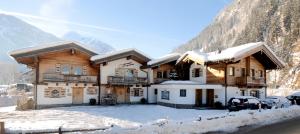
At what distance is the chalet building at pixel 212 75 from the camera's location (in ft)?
116

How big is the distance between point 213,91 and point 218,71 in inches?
94.7

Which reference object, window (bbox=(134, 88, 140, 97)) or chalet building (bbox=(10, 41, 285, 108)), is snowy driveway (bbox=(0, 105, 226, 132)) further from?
window (bbox=(134, 88, 140, 97))

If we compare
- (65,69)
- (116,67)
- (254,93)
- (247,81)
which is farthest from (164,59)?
(65,69)

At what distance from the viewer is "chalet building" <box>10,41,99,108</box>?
33844 mm

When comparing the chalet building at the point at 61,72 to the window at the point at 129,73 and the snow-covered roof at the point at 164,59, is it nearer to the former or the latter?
the window at the point at 129,73

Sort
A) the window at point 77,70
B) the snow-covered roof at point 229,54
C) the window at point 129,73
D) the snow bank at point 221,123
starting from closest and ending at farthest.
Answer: the snow bank at point 221,123, the snow-covered roof at point 229,54, the window at point 77,70, the window at point 129,73

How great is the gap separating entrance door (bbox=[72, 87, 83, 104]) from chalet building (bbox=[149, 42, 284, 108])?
9.12 meters

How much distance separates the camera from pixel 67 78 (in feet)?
116

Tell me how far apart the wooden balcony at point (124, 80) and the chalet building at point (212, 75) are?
181 centimetres

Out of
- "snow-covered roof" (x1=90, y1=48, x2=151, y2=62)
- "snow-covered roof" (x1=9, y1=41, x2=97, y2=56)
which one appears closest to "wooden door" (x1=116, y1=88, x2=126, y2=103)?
"snow-covered roof" (x1=90, y1=48, x2=151, y2=62)

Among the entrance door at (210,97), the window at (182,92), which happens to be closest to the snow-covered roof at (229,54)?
the entrance door at (210,97)

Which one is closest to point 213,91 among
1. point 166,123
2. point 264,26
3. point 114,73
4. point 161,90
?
point 161,90

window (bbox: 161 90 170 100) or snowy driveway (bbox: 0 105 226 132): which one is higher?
window (bbox: 161 90 170 100)

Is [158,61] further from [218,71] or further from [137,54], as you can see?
[218,71]
